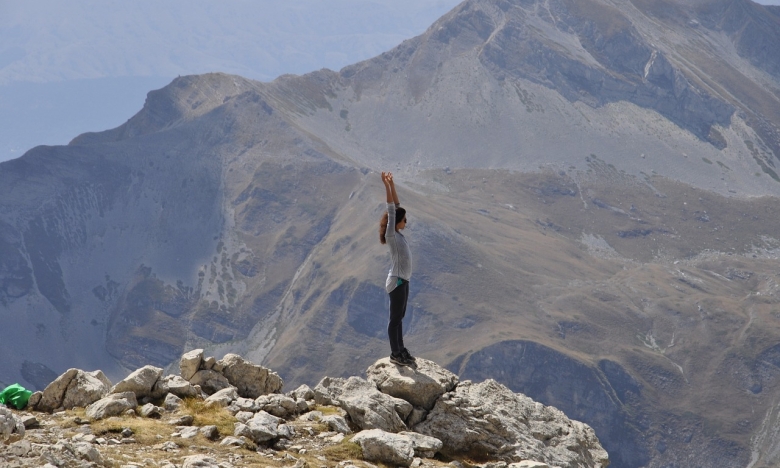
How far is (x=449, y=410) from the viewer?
2305 centimetres

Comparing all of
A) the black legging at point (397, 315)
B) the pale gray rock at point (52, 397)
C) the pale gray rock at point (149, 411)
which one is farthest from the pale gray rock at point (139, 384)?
the black legging at point (397, 315)

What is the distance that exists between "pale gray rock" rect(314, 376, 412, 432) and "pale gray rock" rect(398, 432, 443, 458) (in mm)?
859

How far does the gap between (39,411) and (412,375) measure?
9.98 meters

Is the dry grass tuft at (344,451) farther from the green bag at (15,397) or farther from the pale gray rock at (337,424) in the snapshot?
the green bag at (15,397)

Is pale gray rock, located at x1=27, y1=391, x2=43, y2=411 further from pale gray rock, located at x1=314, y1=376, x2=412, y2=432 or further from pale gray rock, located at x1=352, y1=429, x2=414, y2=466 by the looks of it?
pale gray rock, located at x1=352, y1=429, x2=414, y2=466

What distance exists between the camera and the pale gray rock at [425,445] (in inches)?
830

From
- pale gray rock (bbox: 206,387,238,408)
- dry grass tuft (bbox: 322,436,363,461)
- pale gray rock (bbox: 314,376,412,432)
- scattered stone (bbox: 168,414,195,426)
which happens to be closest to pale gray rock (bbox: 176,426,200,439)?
scattered stone (bbox: 168,414,195,426)

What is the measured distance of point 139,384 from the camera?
2327 cm

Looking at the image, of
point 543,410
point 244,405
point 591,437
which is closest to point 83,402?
point 244,405

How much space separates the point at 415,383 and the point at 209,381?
21.1 ft

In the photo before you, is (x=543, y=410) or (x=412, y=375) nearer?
(x=412, y=375)

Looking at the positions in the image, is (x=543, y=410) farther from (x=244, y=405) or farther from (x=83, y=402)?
(x=83, y=402)

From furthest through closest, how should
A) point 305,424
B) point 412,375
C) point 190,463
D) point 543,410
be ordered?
point 543,410 → point 412,375 → point 305,424 → point 190,463

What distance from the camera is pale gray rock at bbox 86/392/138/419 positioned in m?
21.4
